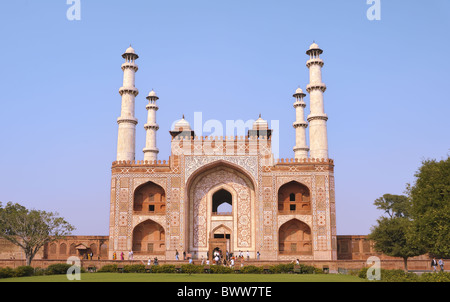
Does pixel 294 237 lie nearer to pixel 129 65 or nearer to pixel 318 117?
pixel 318 117

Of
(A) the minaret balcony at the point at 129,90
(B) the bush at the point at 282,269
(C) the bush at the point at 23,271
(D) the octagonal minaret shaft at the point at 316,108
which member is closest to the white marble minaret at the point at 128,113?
(A) the minaret balcony at the point at 129,90

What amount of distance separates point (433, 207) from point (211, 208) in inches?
630

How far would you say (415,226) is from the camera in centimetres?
2206

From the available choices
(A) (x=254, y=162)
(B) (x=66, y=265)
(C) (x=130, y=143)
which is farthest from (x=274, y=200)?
(B) (x=66, y=265)

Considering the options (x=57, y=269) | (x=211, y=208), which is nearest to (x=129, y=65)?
(x=211, y=208)

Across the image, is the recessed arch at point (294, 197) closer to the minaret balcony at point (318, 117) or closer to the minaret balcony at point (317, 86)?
the minaret balcony at point (318, 117)

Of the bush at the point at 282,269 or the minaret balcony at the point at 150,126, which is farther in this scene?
the minaret balcony at the point at 150,126

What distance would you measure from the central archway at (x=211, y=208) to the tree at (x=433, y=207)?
13114mm

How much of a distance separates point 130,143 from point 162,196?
4433mm

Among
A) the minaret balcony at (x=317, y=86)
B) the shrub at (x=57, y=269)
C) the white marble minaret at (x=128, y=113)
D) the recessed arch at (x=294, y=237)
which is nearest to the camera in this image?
the shrub at (x=57, y=269)

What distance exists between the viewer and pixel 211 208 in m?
33.9

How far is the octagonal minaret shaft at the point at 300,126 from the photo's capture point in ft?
135

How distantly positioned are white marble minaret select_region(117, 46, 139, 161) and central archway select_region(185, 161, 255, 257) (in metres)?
5.22

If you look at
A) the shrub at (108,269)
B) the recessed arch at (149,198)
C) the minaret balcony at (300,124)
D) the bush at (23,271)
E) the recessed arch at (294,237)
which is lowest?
the shrub at (108,269)
